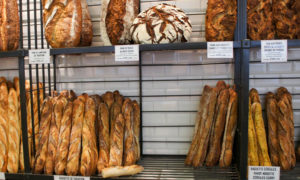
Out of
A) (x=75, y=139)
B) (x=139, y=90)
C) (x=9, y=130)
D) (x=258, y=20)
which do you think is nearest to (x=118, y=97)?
(x=139, y=90)

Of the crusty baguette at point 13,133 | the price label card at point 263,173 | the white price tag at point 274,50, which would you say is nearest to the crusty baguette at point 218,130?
the price label card at point 263,173

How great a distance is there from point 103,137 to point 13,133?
62 cm

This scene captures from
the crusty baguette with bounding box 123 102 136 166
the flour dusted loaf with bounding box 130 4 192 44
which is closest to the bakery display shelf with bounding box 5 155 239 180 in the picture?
the crusty baguette with bounding box 123 102 136 166

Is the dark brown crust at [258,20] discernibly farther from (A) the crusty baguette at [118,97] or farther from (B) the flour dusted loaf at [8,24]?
(B) the flour dusted loaf at [8,24]

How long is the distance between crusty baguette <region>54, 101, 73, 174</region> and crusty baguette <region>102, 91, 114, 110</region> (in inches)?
9.4

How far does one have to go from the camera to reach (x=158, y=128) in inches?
78.6

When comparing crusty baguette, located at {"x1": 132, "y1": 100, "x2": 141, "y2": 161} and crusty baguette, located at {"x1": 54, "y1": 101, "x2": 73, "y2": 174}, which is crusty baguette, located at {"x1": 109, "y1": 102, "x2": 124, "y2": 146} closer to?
crusty baguette, located at {"x1": 132, "y1": 100, "x2": 141, "y2": 161}

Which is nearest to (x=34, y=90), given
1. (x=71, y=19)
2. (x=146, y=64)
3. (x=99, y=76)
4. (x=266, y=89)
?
(x=99, y=76)

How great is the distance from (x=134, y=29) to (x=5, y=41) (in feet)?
2.95

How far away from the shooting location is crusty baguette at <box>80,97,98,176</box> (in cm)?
157

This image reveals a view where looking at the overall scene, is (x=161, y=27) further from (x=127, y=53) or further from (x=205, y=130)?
(x=205, y=130)

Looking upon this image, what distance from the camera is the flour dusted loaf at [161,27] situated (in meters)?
1.50

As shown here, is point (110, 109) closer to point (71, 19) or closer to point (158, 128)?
point (158, 128)

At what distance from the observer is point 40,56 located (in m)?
1.61
